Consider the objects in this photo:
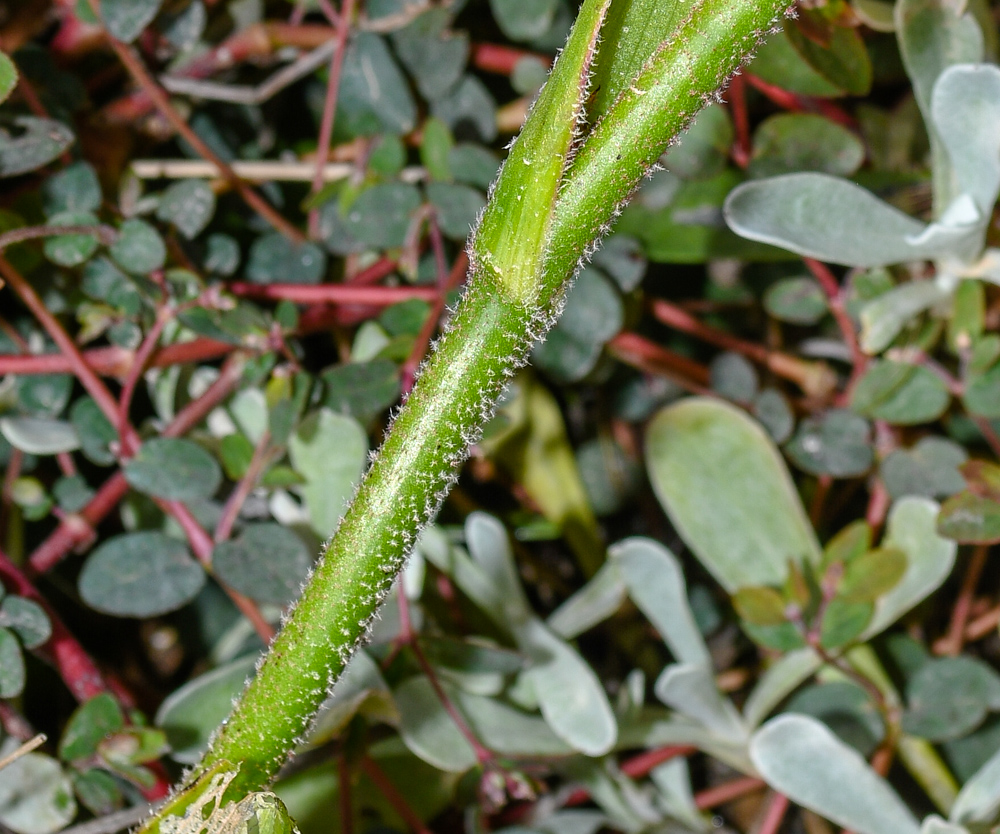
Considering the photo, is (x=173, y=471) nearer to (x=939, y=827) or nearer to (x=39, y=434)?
(x=39, y=434)

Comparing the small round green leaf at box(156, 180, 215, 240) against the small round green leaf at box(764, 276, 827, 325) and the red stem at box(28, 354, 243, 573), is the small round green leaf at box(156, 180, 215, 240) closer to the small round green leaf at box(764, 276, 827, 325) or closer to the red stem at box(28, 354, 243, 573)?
the red stem at box(28, 354, 243, 573)

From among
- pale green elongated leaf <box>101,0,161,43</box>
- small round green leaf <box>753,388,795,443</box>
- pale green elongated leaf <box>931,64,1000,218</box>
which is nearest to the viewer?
pale green elongated leaf <box>931,64,1000,218</box>

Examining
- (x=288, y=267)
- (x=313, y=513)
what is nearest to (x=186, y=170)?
(x=288, y=267)

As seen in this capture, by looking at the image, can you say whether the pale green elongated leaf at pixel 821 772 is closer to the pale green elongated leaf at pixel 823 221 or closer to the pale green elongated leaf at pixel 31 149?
the pale green elongated leaf at pixel 823 221

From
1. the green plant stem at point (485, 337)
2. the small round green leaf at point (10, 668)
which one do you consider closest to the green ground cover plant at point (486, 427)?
the small round green leaf at point (10, 668)

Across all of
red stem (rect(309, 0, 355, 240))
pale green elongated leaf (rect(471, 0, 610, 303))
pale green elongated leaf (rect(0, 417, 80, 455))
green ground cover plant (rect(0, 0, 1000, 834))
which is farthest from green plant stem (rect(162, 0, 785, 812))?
red stem (rect(309, 0, 355, 240))
